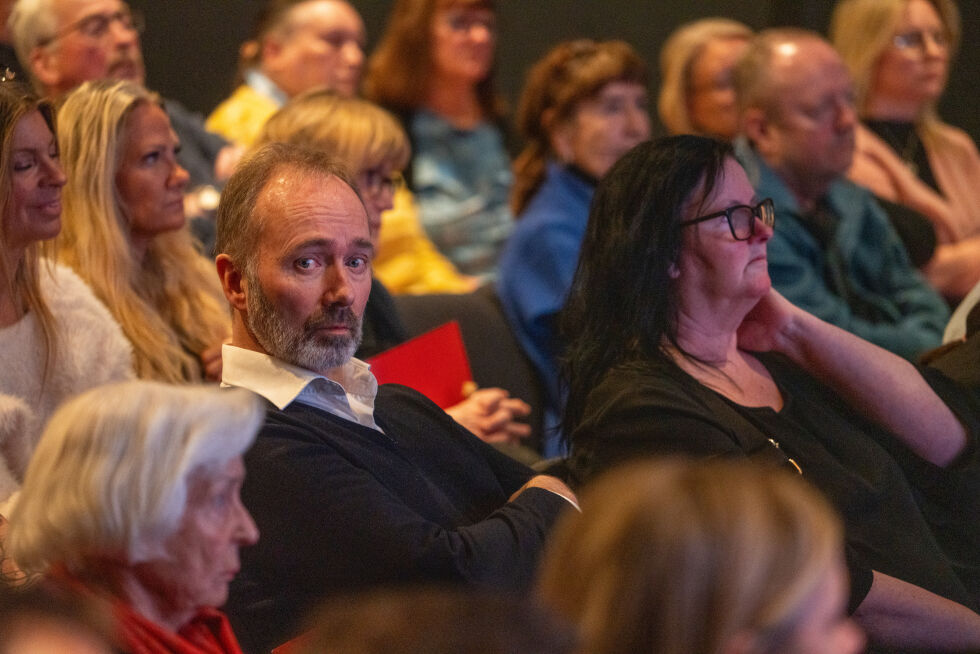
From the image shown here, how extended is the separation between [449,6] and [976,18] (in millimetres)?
2185

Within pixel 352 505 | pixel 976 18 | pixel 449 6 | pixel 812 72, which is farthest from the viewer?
pixel 976 18

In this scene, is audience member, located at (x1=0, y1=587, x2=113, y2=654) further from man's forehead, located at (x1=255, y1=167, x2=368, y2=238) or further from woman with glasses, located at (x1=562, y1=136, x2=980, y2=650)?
woman with glasses, located at (x1=562, y1=136, x2=980, y2=650)

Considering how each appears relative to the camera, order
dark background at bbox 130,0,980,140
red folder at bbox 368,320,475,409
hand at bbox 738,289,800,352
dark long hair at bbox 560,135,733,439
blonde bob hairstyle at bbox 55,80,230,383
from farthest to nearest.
→ dark background at bbox 130,0,980,140 < blonde bob hairstyle at bbox 55,80,230,383 < red folder at bbox 368,320,475,409 < hand at bbox 738,289,800,352 < dark long hair at bbox 560,135,733,439

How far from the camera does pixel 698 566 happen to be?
102cm

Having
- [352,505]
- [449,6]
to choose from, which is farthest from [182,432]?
[449,6]

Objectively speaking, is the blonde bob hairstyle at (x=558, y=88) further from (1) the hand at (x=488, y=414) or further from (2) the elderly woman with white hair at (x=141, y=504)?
(2) the elderly woman with white hair at (x=141, y=504)

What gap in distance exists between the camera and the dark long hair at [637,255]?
6.68 ft

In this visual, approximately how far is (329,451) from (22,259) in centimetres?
81

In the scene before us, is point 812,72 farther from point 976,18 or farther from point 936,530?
point 976,18

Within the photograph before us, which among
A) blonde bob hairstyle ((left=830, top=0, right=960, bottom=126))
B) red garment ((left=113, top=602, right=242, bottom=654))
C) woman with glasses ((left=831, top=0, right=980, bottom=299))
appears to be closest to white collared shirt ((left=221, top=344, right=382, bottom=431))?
red garment ((left=113, top=602, right=242, bottom=654))

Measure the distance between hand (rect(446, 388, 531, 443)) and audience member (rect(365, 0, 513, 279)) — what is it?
1.49 meters

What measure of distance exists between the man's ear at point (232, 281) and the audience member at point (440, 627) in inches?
38.8

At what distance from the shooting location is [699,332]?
2088mm

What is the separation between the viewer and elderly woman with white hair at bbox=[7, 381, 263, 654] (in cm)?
124
